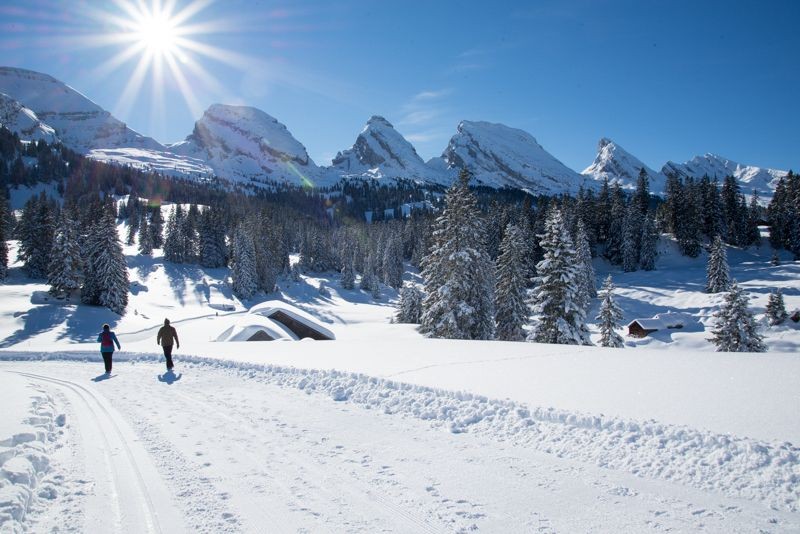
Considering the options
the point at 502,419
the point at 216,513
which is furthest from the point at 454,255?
the point at 216,513

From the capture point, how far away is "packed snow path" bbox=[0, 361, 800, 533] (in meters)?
4.95

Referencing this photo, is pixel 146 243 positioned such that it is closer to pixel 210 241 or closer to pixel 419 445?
pixel 210 241

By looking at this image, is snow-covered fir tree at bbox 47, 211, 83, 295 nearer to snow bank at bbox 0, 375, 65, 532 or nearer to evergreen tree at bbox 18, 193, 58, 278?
evergreen tree at bbox 18, 193, 58, 278

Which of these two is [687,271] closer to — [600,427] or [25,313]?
[600,427]

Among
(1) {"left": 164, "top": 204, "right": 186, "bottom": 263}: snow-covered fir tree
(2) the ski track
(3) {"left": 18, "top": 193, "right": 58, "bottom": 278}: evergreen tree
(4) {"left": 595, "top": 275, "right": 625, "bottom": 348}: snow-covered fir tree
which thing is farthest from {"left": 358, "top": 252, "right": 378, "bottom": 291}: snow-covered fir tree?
(2) the ski track

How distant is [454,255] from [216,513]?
72.5ft

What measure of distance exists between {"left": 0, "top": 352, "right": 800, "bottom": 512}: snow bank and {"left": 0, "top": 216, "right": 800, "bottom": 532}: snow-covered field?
1.2 inches

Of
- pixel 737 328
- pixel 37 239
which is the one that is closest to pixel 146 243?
pixel 37 239

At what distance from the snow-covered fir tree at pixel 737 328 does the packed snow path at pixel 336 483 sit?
27613 mm

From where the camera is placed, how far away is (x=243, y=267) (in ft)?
237

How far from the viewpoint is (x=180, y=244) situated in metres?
86.5

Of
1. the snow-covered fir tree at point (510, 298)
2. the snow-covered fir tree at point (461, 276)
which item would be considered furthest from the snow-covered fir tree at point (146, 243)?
the snow-covered fir tree at point (510, 298)

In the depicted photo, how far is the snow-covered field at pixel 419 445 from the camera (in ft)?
16.8

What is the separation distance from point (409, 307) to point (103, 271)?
125 feet
